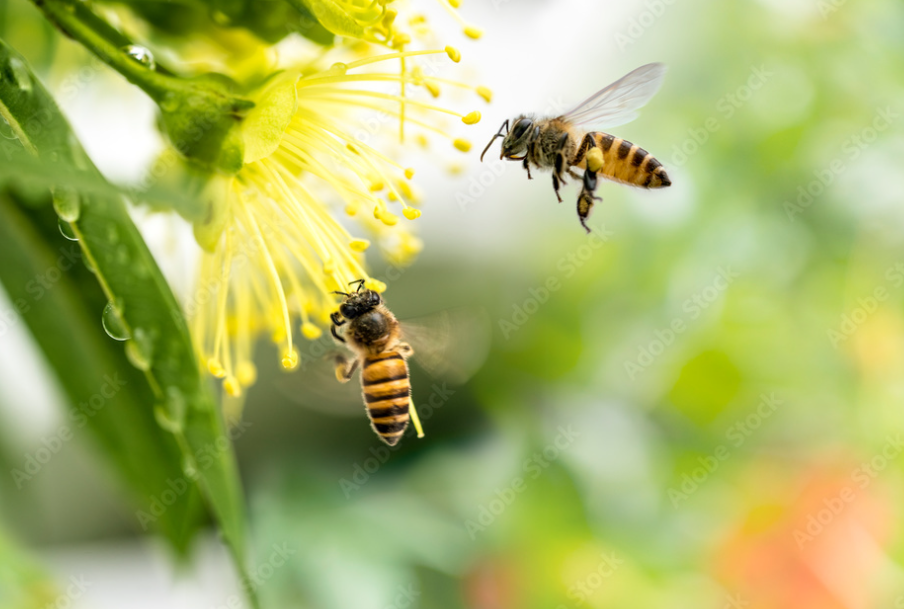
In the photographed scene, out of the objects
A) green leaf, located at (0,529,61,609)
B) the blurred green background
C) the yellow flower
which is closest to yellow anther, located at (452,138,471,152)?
the yellow flower

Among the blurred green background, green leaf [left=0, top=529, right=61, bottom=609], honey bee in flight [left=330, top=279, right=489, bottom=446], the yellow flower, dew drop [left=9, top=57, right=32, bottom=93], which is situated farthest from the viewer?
the blurred green background

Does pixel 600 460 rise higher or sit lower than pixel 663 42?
lower

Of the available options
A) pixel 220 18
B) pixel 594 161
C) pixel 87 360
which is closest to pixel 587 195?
pixel 594 161

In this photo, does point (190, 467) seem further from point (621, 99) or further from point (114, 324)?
point (621, 99)

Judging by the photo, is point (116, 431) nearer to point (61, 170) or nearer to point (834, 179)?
point (61, 170)

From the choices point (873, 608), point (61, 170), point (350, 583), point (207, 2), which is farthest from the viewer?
point (873, 608)

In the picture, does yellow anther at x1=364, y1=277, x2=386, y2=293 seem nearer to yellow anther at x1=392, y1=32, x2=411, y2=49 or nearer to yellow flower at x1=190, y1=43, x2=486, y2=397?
yellow flower at x1=190, y1=43, x2=486, y2=397

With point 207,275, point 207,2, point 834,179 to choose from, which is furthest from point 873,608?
point 207,2

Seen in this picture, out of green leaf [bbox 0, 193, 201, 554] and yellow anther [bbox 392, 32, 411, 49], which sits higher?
yellow anther [bbox 392, 32, 411, 49]
